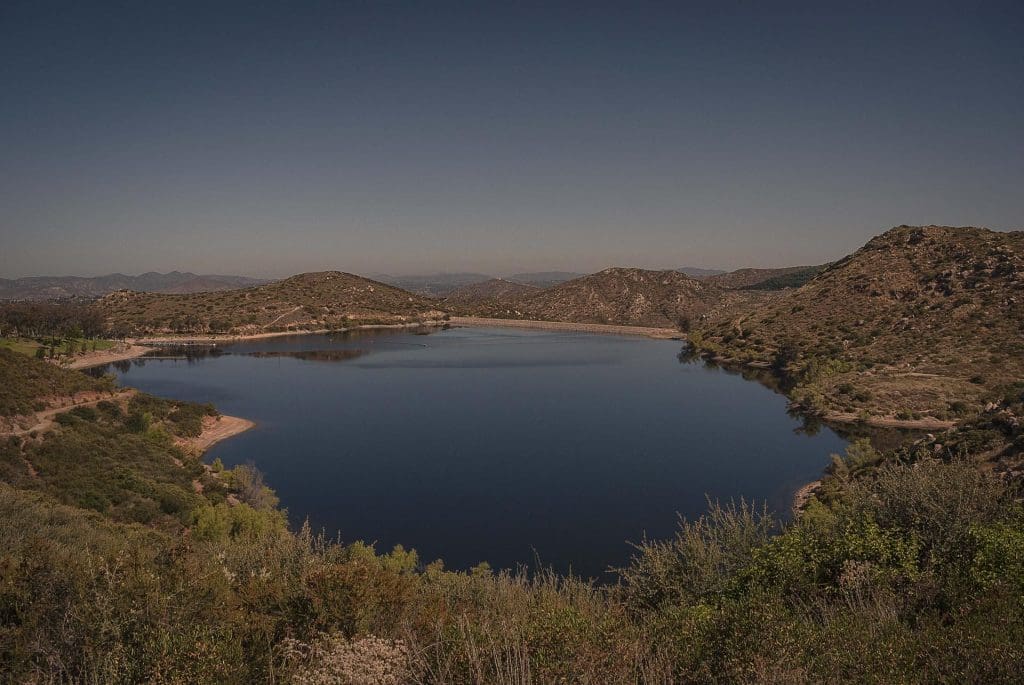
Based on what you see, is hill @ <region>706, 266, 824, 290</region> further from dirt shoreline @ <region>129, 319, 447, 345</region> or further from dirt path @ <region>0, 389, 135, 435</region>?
dirt path @ <region>0, 389, 135, 435</region>

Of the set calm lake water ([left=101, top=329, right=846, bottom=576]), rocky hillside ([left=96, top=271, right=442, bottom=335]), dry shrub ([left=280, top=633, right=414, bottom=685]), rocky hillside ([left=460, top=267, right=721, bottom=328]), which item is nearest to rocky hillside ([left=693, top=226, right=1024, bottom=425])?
calm lake water ([left=101, top=329, right=846, bottom=576])

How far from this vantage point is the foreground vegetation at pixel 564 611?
6.46 meters

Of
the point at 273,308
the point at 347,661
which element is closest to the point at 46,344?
the point at 273,308

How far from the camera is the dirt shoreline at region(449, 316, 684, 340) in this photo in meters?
122

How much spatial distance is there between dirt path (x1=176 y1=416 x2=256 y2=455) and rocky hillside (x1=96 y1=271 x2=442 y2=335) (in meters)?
72.0

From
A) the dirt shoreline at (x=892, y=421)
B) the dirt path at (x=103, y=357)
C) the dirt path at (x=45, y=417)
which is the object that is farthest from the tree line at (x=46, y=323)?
A: the dirt shoreline at (x=892, y=421)

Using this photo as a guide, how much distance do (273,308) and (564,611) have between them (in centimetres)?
12888

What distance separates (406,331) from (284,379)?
62555 millimetres

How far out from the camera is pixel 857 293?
73.9m

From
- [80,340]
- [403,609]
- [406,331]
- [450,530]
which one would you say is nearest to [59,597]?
[403,609]

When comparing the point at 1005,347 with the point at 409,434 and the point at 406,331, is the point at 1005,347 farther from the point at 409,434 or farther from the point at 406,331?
the point at 406,331

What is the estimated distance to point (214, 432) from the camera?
138ft

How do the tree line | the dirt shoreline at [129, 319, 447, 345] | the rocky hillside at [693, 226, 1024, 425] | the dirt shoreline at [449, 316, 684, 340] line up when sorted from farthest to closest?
the dirt shoreline at [449, 316, 684, 340], the dirt shoreline at [129, 319, 447, 345], the tree line, the rocky hillside at [693, 226, 1024, 425]

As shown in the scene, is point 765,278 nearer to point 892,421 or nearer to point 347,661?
point 892,421
